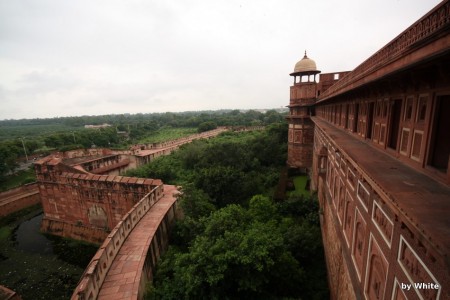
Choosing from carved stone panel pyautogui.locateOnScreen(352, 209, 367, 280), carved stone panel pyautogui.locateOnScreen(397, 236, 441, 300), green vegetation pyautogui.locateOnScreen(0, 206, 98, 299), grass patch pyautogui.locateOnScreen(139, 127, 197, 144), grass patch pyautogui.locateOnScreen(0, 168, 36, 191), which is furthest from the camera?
grass patch pyautogui.locateOnScreen(139, 127, 197, 144)

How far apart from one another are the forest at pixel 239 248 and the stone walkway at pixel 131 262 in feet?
2.46

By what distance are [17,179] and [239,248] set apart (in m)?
37.0

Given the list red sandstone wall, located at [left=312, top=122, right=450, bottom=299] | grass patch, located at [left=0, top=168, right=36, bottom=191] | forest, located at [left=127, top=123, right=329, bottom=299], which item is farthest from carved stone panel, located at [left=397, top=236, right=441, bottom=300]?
grass patch, located at [left=0, top=168, right=36, bottom=191]

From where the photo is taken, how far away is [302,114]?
23.1 meters

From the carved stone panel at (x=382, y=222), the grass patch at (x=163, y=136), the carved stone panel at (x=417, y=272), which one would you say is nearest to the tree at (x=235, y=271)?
the carved stone panel at (x=382, y=222)

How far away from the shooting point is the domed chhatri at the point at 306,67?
21594 millimetres

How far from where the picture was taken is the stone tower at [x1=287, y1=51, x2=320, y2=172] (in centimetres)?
2197

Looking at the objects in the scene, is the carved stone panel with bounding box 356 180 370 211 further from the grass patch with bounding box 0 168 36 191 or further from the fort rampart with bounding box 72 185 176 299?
the grass patch with bounding box 0 168 36 191

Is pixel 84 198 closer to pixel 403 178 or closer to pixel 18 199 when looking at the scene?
pixel 18 199

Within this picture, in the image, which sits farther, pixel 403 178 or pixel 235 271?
pixel 235 271

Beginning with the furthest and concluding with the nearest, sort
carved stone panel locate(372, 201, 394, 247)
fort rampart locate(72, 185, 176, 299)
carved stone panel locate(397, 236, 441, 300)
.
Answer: fort rampart locate(72, 185, 176, 299) < carved stone panel locate(372, 201, 394, 247) < carved stone panel locate(397, 236, 441, 300)

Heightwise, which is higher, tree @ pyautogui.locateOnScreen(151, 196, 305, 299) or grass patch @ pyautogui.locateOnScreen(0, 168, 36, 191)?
tree @ pyautogui.locateOnScreen(151, 196, 305, 299)

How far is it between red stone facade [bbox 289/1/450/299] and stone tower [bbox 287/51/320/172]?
15093 millimetres

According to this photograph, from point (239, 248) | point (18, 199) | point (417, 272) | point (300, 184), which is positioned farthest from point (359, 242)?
point (18, 199)
